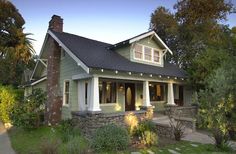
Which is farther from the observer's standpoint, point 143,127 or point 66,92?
point 66,92

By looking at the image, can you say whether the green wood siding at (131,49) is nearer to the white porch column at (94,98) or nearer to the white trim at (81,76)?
the white trim at (81,76)

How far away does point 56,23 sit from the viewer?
15516 mm

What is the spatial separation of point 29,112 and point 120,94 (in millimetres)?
6427

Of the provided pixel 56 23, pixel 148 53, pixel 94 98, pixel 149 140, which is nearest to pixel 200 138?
pixel 149 140

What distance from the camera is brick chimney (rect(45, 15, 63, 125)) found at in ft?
44.9

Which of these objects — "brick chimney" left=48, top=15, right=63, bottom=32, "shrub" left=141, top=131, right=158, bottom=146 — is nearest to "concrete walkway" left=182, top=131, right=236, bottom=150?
"shrub" left=141, top=131, right=158, bottom=146

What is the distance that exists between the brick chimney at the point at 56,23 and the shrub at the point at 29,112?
4.98 metres

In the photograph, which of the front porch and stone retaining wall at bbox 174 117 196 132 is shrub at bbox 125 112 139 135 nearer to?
the front porch

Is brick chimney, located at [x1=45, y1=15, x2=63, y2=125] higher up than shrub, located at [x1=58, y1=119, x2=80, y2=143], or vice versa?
brick chimney, located at [x1=45, y1=15, x2=63, y2=125]

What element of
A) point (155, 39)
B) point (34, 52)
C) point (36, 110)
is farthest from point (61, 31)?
point (34, 52)

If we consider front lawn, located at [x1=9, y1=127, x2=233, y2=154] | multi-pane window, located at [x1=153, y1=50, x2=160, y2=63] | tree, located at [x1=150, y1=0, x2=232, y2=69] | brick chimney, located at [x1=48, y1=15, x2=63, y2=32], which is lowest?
front lawn, located at [x1=9, y1=127, x2=233, y2=154]

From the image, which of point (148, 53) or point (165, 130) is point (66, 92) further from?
point (165, 130)

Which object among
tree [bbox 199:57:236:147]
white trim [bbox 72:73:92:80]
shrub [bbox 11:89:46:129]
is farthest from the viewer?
shrub [bbox 11:89:46:129]

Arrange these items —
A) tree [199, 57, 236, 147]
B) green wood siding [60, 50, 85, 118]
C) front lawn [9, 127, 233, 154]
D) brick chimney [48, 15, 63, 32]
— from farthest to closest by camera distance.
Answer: brick chimney [48, 15, 63, 32] → green wood siding [60, 50, 85, 118] → tree [199, 57, 236, 147] → front lawn [9, 127, 233, 154]
